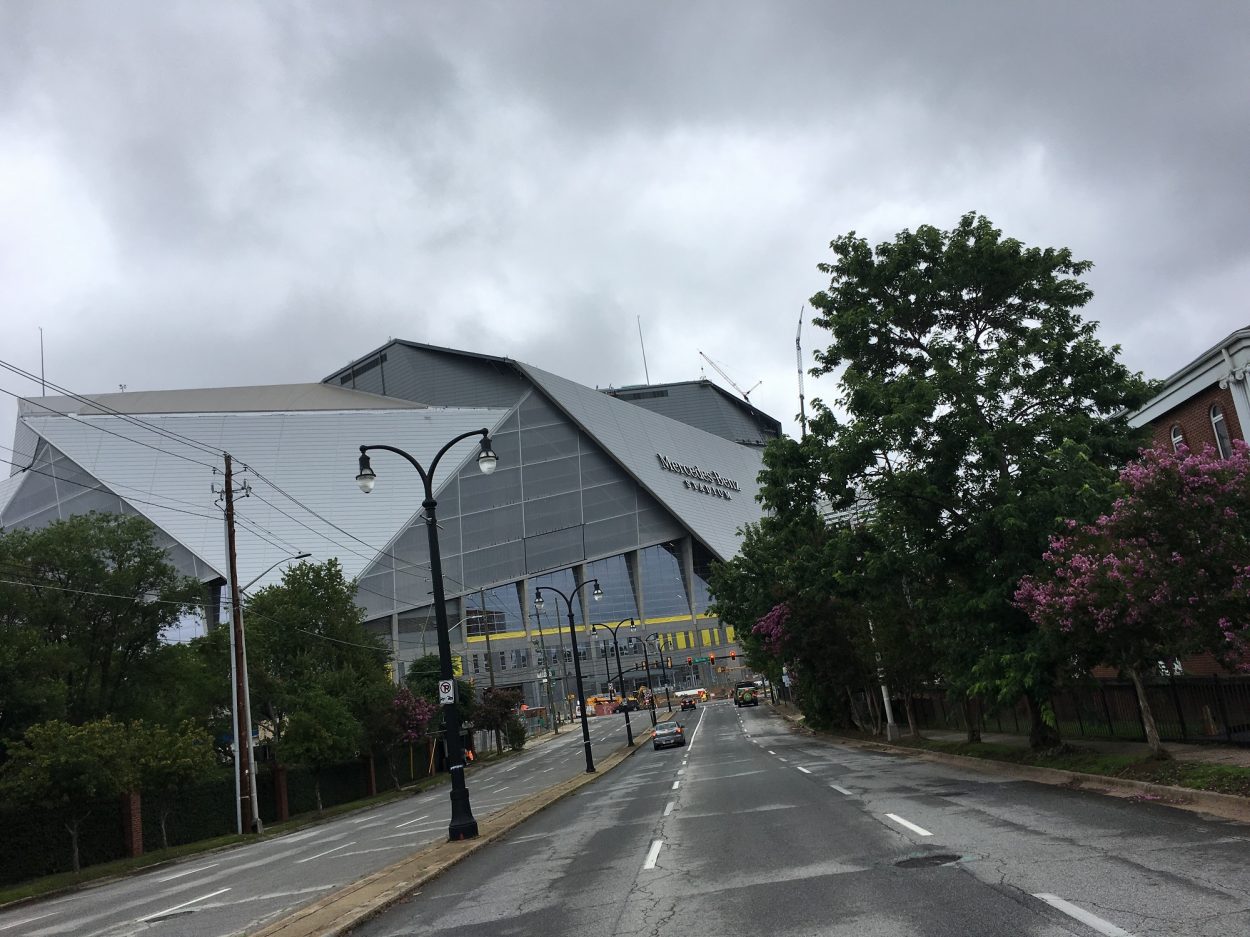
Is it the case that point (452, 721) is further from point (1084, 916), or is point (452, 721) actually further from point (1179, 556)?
point (1084, 916)

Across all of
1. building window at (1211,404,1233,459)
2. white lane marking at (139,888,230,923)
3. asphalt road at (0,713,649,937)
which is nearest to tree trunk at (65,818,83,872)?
asphalt road at (0,713,649,937)

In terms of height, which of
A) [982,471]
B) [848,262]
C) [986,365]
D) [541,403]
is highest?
[541,403]

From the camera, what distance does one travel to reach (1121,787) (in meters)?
17.0

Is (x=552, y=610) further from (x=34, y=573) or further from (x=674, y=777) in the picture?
(x=674, y=777)

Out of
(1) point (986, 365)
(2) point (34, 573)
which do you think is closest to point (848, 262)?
(1) point (986, 365)

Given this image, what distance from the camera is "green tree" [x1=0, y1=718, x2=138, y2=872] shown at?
29.0 metres

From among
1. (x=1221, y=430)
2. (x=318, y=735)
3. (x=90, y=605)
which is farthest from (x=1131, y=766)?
(x=90, y=605)

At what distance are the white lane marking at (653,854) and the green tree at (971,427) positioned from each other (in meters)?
9.62

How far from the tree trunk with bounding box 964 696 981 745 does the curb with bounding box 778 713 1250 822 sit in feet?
8.75

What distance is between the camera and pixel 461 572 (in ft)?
331

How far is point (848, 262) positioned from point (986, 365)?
498cm

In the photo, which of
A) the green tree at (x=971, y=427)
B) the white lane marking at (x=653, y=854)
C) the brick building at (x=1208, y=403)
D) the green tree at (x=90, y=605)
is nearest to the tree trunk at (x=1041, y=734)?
the green tree at (x=971, y=427)

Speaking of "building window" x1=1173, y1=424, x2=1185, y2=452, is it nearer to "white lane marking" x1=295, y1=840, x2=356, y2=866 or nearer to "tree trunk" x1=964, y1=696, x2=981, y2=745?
"tree trunk" x1=964, y1=696, x2=981, y2=745

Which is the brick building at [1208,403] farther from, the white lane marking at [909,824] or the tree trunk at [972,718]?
the white lane marking at [909,824]
